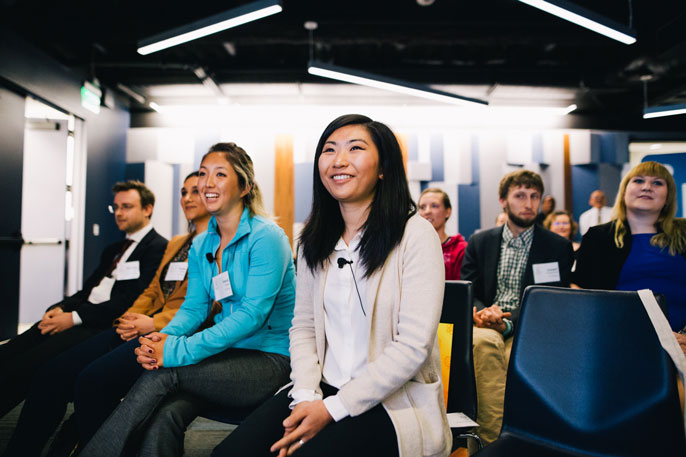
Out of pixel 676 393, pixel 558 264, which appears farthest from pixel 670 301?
pixel 676 393

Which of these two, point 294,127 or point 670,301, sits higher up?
point 294,127

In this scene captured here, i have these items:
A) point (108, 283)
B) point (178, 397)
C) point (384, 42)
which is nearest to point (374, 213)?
point (178, 397)

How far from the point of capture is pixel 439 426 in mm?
1077

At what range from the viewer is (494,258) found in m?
2.52

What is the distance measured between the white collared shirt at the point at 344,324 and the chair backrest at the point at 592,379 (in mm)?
502

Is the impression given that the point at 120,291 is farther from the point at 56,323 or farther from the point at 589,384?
the point at 589,384

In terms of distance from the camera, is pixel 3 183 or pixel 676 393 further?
pixel 3 183

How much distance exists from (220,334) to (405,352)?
689 millimetres

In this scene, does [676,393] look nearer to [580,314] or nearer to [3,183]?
[580,314]

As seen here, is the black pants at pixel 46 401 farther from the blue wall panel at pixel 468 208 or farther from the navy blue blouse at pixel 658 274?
the blue wall panel at pixel 468 208

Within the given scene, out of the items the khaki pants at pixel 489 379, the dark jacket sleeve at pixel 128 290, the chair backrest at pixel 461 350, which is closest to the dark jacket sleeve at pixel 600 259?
the khaki pants at pixel 489 379

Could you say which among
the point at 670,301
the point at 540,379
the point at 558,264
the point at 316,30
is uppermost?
the point at 316,30

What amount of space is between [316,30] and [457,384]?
452cm

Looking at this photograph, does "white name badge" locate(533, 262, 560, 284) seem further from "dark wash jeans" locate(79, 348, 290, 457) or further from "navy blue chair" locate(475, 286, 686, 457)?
"dark wash jeans" locate(79, 348, 290, 457)
